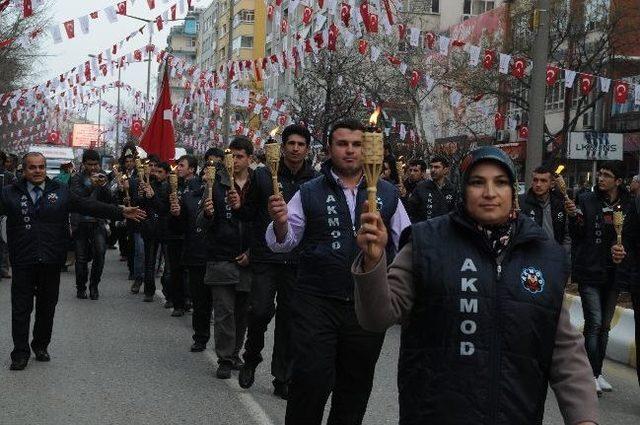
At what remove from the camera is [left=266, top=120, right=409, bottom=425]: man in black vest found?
213 inches

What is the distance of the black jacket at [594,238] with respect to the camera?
8.30 meters

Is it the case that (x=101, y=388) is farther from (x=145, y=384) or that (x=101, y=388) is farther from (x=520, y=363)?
(x=520, y=363)

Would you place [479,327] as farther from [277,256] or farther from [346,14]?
[346,14]

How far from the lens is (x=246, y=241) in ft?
29.7

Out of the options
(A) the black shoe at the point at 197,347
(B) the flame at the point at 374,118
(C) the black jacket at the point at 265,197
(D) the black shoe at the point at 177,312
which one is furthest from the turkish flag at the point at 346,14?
(B) the flame at the point at 374,118

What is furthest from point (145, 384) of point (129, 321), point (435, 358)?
point (435, 358)

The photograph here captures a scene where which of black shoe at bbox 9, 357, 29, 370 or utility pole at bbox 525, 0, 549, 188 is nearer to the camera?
black shoe at bbox 9, 357, 29, 370

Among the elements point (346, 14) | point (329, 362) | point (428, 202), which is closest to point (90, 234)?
point (428, 202)

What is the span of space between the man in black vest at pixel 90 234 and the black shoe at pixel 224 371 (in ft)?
18.1

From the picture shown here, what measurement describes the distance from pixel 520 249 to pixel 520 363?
14.3 inches

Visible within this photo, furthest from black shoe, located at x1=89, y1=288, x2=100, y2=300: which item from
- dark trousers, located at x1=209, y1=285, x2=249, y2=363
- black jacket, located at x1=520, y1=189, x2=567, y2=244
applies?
black jacket, located at x1=520, y1=189, x2=567, y2=244

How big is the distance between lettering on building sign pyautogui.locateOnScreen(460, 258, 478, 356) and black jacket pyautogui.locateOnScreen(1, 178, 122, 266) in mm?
5868

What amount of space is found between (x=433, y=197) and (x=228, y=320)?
4.70 meters

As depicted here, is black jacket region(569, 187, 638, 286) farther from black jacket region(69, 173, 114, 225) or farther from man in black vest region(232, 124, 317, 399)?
black jacket region(69, 173, 114, 225)
